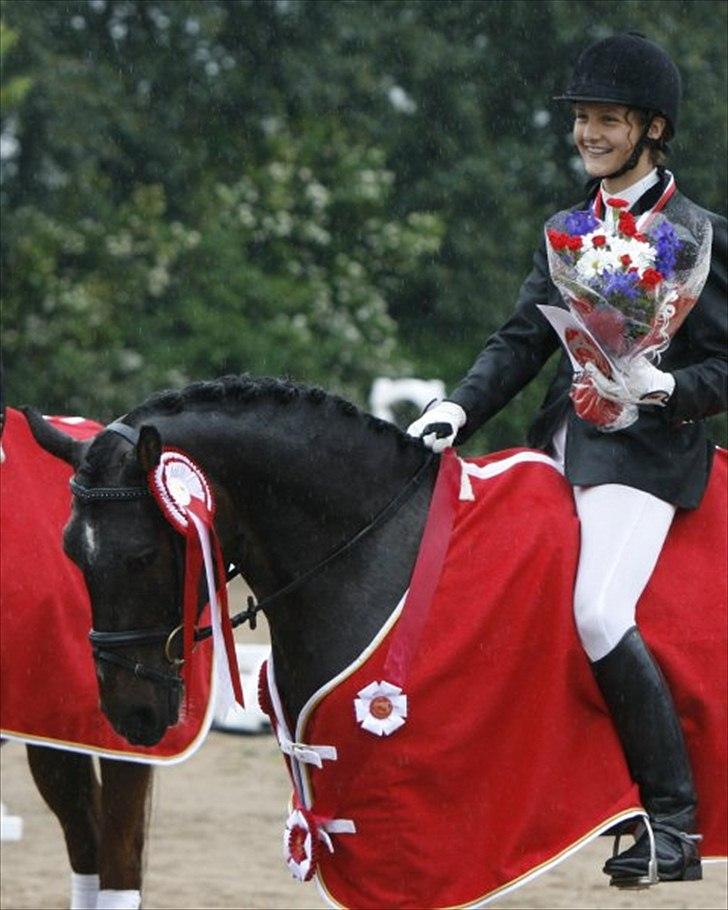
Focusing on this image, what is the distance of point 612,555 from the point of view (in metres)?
4.35

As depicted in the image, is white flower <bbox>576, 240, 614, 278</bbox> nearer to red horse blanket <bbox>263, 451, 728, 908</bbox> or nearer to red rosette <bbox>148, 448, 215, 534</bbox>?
red horse blanket <bbox>263, 451, 728, 908</bbox>

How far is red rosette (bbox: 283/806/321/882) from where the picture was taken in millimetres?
4301

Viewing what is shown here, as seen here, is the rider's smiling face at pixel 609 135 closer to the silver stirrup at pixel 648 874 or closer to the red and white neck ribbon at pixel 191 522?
the red and white neck ribbon at pixel 191 522

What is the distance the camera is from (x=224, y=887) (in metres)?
7.10

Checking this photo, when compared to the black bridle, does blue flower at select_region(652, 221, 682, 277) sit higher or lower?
higher

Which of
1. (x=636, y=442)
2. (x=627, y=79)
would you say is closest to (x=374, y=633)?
(x=636, y=442)

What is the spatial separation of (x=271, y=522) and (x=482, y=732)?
25.5 inches

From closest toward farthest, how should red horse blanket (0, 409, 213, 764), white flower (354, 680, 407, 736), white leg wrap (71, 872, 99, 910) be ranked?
white flower (354, 680, 407, 736) < red horse blanket (0, 409, 213, 764) < white leg wrap (71, 872, 99, 910)

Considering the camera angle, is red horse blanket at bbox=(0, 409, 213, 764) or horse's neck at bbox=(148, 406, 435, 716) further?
red horse blanket at bbox=(0, 409, 213, 764)

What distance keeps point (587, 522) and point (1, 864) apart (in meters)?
3.86

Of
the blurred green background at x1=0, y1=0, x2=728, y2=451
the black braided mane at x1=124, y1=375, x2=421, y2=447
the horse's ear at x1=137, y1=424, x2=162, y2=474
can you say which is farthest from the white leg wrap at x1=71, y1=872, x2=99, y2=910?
the blurred green background at x1=0, y1=0, x2=728, y2=451

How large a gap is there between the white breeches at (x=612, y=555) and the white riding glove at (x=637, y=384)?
0.73 feet

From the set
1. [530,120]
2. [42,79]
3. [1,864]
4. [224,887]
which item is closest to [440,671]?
[224,887]

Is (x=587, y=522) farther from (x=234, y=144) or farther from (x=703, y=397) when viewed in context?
(x=234, y=144)
